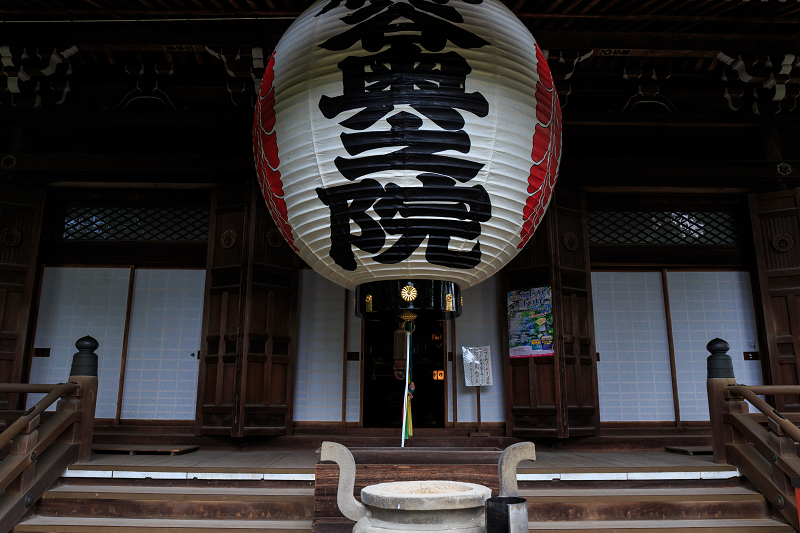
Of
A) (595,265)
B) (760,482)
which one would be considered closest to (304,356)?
(595,265)

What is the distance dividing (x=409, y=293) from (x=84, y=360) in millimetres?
3056

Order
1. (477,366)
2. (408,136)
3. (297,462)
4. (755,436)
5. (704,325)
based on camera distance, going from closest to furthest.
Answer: (408,136) → (755,436) → (297,462) → (477,366) → (704,325)

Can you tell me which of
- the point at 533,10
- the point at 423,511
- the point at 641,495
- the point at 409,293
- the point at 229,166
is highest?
the point at 533,10

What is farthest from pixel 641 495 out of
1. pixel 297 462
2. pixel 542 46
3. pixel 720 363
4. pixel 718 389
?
pixel 542 46

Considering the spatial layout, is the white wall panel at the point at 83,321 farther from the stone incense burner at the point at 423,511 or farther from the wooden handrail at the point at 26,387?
the stone incense burner at the point at 423,511

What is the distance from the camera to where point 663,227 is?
555 centimetres

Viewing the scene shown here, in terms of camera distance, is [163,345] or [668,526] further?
[163,345]

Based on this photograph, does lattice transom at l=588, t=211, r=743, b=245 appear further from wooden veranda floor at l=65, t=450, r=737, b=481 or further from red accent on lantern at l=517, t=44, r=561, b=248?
red accent on lantern at l=517, t=44, r=561, b=248

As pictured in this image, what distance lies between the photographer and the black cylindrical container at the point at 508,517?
1.21 metres

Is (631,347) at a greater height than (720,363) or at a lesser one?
greater

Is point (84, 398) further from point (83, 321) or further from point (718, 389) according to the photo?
point (718, 389)

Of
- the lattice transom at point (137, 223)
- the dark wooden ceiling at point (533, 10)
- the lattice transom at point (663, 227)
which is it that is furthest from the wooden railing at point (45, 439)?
the lattice transom at point (663, 227)

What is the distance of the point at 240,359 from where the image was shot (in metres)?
4.69

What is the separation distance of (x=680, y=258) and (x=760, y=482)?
269cm
